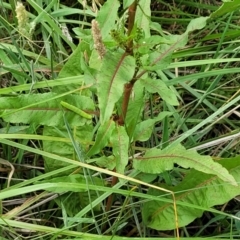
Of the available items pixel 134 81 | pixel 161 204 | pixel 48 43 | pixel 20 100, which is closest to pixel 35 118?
pixel 20 100

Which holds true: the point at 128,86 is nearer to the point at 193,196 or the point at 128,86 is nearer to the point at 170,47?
the point at 170,47

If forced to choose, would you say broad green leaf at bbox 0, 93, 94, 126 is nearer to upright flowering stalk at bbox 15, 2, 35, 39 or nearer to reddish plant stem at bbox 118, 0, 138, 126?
reddish plant stem at bbox 118, 0, 138, 126

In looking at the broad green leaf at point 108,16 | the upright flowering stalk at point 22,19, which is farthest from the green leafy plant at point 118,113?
the upright flowering stalk at point 22,19

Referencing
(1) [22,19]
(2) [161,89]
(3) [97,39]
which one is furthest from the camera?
(1) [22,19]

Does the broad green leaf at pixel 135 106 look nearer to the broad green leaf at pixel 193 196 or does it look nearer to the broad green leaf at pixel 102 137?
the broad green leaf at pixel 102 137

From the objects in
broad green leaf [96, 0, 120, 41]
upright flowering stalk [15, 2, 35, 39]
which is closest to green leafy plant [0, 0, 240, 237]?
broad green leaf [96, 0, 120, 41]

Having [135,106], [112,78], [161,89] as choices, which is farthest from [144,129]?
[112,78]
